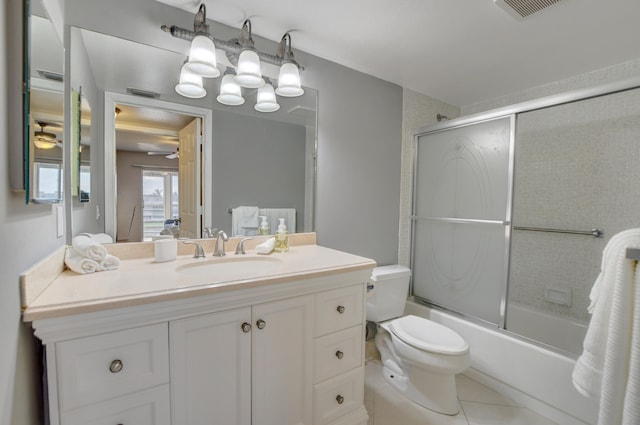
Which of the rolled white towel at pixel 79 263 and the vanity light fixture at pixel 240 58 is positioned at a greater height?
the vanity light fixture at pixel 240 58

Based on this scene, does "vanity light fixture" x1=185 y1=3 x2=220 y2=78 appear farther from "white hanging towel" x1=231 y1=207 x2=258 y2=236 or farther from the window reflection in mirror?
"white hanging towel" x1=231 y1=207 x2=258 y2=236

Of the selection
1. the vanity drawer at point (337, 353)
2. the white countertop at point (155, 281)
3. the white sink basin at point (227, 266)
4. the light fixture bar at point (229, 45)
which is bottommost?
the vanity drawer at point (337, 353)

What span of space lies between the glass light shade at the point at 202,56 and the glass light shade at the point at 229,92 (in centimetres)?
16

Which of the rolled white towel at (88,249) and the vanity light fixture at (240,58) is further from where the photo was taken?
the vanity light fixture at (240,58)

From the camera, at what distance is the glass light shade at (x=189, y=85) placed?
1.40m

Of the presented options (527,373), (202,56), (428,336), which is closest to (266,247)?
(202,56)

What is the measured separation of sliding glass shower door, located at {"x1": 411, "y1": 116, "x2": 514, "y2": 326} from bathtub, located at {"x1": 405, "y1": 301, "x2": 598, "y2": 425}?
157 mm

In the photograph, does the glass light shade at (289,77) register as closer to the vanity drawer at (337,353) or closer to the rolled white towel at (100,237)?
the rolled white towel at (100,237)

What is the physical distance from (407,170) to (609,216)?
1382mm

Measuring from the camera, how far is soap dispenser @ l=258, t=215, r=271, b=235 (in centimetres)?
169

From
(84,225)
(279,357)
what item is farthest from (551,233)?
(84,225)

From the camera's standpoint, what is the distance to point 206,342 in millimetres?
972

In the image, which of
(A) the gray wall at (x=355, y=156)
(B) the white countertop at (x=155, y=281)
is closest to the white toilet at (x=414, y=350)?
(A) the gray wall at (x=355, y=156)

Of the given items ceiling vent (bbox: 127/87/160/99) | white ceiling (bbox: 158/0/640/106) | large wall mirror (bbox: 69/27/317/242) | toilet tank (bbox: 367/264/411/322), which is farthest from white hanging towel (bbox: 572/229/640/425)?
ceiling vent (bbox: 127/87/160/99)
